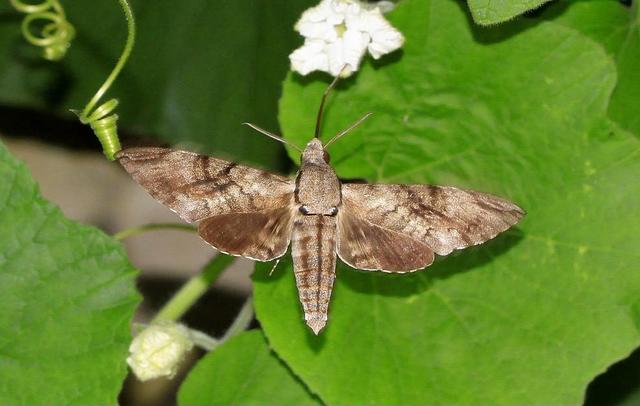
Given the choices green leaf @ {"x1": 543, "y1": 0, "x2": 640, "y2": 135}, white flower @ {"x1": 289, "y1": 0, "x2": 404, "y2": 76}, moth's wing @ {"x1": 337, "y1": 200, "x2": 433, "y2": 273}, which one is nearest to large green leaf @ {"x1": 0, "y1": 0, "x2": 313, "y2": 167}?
white flower @ {"x1": 289, "y1": 0, "x2": 404, "y2": 76}

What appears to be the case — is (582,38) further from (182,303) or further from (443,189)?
(182,303)

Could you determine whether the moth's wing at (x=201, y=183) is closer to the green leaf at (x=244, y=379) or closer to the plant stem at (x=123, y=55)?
the plant stem at (x=123, y=55)

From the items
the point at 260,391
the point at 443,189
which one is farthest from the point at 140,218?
the point at 443,189

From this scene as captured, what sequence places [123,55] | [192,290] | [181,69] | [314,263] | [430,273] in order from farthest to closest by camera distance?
[181,69], [192,290], [430,273], [123,55], [314,263]

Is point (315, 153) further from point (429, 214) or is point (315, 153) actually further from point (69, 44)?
point (69, 44)

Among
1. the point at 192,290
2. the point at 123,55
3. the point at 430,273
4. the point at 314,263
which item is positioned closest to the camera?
the point at 314,263

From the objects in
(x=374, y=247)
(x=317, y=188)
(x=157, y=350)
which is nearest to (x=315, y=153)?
(x=317, y=188)

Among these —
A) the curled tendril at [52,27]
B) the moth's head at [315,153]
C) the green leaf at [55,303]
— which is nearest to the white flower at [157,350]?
the green leaf at [55,303]
